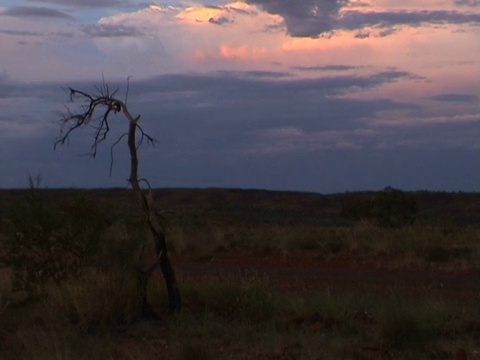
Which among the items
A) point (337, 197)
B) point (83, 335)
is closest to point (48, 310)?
point (83, 335)

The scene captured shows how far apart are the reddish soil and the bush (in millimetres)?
3611

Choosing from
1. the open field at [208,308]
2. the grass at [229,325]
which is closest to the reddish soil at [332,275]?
the open field at [208,308]

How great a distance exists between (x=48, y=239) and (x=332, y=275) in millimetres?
10766

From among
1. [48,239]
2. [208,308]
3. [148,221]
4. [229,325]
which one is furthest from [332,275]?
[148,221]

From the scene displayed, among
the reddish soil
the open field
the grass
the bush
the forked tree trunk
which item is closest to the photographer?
the grass

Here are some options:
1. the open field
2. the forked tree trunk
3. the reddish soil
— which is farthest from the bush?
the reddish soil

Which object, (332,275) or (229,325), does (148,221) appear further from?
(332,275)

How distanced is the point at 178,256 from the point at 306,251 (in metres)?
5.17

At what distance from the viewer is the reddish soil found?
2223cm

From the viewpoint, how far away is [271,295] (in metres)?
17.8

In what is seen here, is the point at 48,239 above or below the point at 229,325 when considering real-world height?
above

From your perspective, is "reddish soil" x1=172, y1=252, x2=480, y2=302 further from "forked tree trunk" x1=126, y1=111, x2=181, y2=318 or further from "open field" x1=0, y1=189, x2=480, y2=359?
"forked tree trunk" x1=126, y1=111, x2=181, y2=318

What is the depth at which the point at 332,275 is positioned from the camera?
90.2 ft

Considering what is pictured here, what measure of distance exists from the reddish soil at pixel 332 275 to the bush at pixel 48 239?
11.8 ft
